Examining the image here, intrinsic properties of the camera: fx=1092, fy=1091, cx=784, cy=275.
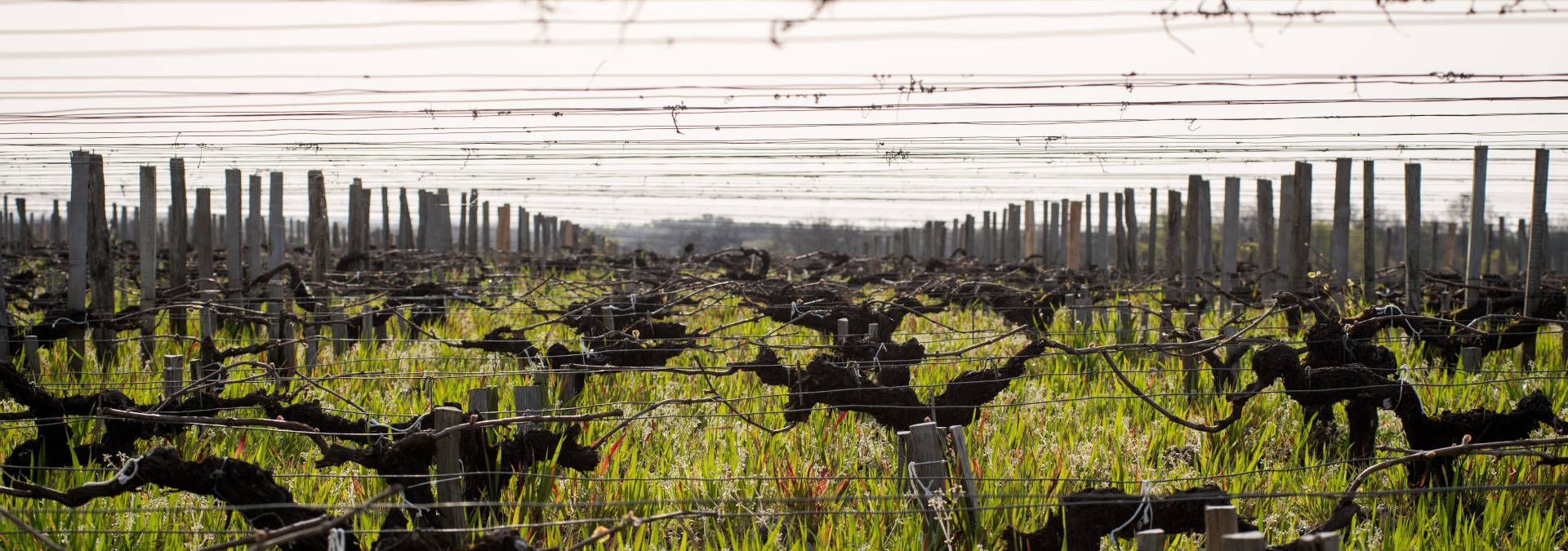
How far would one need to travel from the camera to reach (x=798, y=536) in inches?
157

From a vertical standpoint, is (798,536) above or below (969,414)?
below

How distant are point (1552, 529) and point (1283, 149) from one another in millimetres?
7650

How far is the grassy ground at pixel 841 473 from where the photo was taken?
3.73 m

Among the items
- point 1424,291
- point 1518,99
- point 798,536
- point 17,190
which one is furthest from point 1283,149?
point 17,190

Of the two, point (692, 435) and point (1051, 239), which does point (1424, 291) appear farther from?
point (1051, 239)

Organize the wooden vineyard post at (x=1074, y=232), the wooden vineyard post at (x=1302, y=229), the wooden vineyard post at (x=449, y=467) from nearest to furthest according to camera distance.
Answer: the wooden vineyard post at (x=449, y=467), the wooden vineyard post at (x=1302, y=229), the wooden vineyard post at (x=1074, y=232)

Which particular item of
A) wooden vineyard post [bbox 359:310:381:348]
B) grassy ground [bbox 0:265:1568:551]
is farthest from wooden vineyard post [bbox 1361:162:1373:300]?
wooden vineyard post [bbox 359:310:381:348]

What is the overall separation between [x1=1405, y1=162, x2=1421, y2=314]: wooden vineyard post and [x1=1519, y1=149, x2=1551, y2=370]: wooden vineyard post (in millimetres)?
879

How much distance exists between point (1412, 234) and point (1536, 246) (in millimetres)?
1281

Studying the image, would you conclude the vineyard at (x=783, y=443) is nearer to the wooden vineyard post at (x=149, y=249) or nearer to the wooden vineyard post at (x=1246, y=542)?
the wooden vineyard post at (x=1246, y=542)

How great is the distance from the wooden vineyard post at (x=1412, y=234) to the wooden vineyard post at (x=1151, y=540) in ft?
27.5

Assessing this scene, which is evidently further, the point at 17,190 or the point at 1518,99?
the point at 17,190

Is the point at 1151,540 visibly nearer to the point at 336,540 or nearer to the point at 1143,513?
the point at 1143,513

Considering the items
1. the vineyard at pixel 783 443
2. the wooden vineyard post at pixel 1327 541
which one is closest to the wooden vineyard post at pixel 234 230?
the vineyard at pixel 783 443
